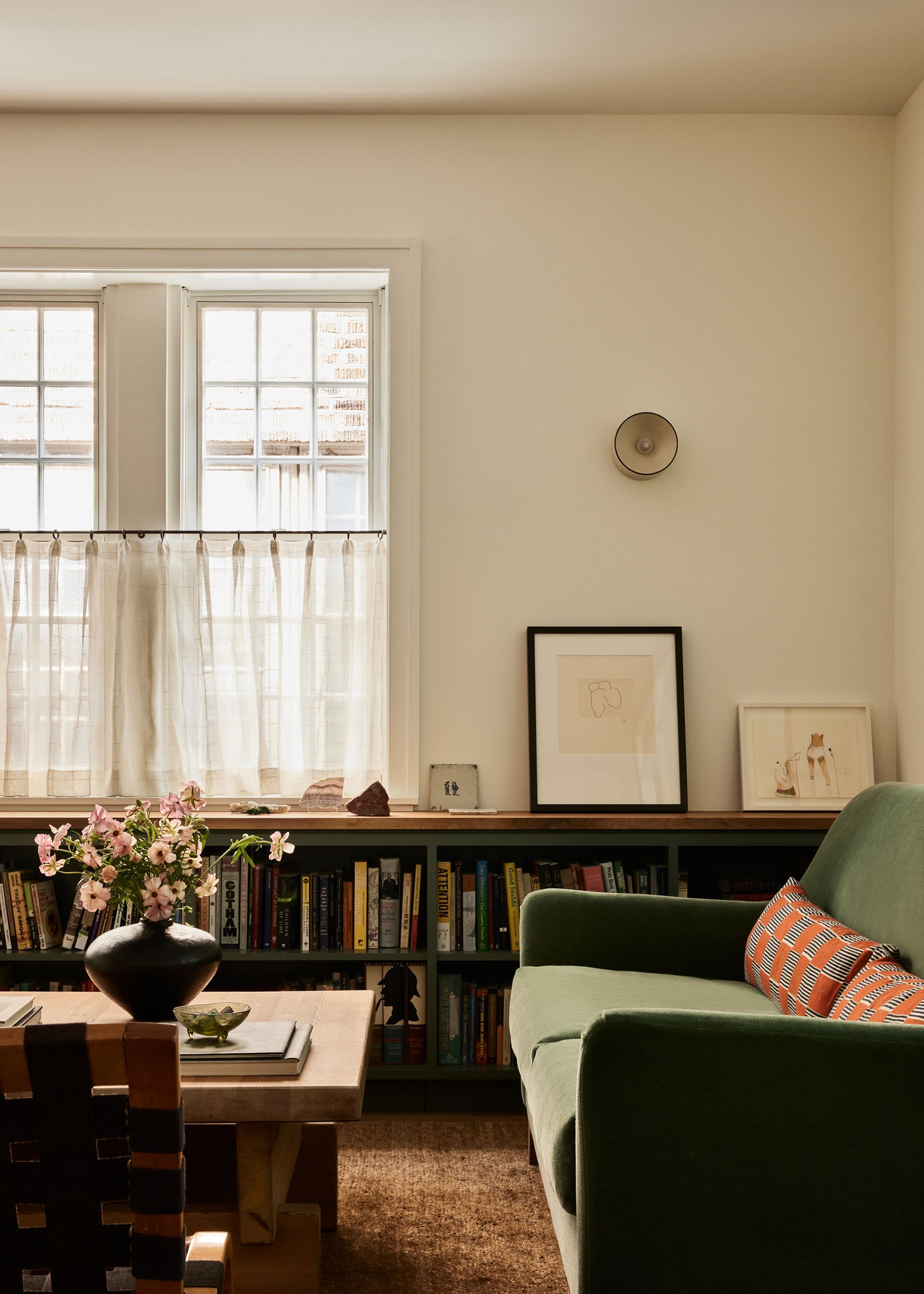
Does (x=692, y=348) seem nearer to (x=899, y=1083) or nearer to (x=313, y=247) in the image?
(x=313, y=247)

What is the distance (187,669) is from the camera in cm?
322

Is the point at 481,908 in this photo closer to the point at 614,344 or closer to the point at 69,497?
the point at 614,344

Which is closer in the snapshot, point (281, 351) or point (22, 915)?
point (22, 915)

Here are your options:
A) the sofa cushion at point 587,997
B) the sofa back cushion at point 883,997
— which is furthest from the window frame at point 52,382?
the sofa back cushion at point 883,997

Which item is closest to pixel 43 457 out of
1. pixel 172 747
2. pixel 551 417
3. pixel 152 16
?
pixel 172 747


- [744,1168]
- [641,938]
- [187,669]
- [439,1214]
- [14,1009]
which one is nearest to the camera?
[744,1168]

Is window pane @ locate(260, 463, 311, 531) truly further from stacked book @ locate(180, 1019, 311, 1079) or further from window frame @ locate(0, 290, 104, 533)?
stacked book @ locate(180, 1019, 311, 1079)

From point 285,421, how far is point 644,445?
123 centimetres

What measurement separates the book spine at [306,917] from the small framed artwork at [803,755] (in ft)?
4.51

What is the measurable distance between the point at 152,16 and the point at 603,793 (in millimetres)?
2583

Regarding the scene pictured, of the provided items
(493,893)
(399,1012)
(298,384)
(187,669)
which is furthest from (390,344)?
(399,1012)

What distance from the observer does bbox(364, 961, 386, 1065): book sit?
2916 mm

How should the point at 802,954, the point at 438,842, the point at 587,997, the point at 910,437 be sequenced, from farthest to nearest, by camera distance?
the point at 910,437, the point at 438,842, the point at 587,997, the point at 802,954

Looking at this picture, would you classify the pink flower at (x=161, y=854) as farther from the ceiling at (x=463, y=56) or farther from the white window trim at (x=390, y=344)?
the ceiling at (x=463, y=56)
